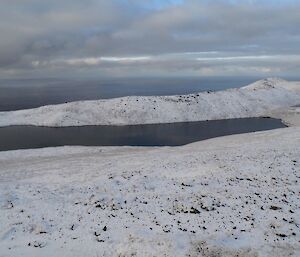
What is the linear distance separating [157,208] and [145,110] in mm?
77337

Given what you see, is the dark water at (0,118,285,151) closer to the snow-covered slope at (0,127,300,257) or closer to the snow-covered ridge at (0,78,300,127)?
the snow-covered ridge at (0,78,300,127)

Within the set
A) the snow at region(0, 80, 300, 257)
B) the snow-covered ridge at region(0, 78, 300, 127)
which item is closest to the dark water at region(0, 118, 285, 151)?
the snow-covered ridge at region(0, 78, 300, 127)

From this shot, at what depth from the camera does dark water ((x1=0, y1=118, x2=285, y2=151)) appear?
6544 cm

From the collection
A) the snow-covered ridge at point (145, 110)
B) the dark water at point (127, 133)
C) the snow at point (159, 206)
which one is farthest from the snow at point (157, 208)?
the snow-covered ridge at point (145, 110)

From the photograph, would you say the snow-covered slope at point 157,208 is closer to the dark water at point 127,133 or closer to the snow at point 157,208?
the snow at point 157,208

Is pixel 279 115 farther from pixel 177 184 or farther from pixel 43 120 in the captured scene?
pixel 177 184

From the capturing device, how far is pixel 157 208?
78.6ft

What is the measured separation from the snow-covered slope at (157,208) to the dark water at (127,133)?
30.3 meters

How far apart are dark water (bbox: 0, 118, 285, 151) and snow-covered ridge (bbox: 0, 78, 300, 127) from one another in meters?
6.00

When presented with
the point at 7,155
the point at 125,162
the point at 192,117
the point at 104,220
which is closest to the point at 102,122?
the point at 192,117

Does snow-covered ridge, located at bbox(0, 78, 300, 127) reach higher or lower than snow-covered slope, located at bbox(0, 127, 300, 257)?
higher

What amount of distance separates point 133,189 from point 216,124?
218 feet

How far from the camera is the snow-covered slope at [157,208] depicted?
19438 mm

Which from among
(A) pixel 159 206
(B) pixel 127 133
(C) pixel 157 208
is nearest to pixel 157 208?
(C) pixel 157 208
